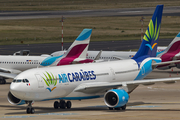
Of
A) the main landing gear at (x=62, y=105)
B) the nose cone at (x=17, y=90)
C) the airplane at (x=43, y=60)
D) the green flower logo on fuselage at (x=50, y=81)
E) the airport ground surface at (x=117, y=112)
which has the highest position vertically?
the airplane at (x=43, y=60)

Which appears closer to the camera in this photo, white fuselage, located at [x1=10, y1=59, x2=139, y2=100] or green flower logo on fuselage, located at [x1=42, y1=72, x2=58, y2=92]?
white fuselage, located at [x1=10, y1=59, x2=139, y2=100]

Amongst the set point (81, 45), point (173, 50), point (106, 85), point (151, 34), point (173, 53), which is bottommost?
point (106, 85)

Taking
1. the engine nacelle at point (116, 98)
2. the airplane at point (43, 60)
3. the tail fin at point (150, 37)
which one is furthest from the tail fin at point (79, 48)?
the engine nacelle at point (116, 98)

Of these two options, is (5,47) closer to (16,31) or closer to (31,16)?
(16,31)

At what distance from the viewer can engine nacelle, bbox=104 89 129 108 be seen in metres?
37.6

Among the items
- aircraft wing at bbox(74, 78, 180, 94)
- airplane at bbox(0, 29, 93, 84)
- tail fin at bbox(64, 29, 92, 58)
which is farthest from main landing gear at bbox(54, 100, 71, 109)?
tail fin at bbox(64, 29, 92, 58)

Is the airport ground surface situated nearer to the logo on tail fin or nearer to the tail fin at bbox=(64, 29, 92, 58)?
the logo on tail fin

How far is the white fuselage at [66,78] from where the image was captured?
1417 inches

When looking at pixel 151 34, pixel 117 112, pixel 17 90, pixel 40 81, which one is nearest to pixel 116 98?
pixel 117 112

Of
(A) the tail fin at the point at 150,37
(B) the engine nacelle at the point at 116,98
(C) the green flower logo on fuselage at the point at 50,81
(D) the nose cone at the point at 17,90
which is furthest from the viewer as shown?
(A) the tail fin at the point at 150,37

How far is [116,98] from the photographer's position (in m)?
38.0

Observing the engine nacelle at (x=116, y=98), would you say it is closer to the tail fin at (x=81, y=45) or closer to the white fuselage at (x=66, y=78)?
the white fuselage at (x=66, y=78)

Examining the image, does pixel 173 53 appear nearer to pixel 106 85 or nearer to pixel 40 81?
pixel 106 85

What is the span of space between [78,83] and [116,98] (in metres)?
4.09
